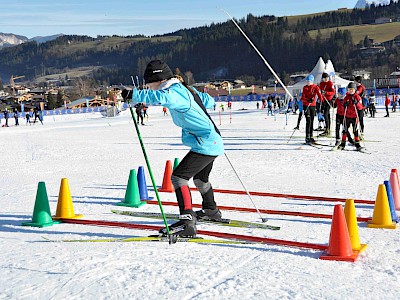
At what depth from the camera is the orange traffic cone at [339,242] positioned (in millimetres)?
4477

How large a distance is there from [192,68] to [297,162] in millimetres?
160020

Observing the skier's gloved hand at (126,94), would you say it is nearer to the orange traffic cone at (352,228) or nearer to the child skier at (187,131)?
the child skier at (187,131)

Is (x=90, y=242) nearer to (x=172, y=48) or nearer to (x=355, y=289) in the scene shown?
(x=355, y=289)

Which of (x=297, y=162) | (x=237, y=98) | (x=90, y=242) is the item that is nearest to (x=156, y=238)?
(x=90, y=242)

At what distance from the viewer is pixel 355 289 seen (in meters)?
3.82

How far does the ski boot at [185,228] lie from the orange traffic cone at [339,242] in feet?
4.25

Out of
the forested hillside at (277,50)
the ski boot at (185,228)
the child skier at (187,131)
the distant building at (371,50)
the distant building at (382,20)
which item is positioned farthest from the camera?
the distant building at (382,20)

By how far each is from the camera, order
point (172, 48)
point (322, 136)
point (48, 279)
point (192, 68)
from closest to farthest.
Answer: point (48, 279) → point (322, 136) → point (192, 68) → point (172, 48)

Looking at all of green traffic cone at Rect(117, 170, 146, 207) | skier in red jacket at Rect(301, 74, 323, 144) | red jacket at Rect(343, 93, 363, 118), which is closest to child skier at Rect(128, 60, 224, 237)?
green traffic cone at Rect(117, 170, 146, 207)

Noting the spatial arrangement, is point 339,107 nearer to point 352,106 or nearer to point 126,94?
point 352,106

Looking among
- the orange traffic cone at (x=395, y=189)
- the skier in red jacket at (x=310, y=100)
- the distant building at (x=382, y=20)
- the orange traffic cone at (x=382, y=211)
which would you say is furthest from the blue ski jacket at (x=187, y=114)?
the distant building at (x=382, y=20)

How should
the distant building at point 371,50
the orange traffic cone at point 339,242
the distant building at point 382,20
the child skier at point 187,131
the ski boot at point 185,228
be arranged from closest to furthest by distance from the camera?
the orange traffic cone at point 339,242, the child skier at point 187,131, the ski boot at point 185,228, the distant building at point 371,50, the distant building at point 382,20

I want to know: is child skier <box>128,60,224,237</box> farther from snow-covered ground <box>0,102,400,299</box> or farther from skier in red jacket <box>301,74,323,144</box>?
skier in red jacket <box>301,74,323,144</box>

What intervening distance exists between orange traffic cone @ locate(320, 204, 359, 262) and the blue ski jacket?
54.8 inches
